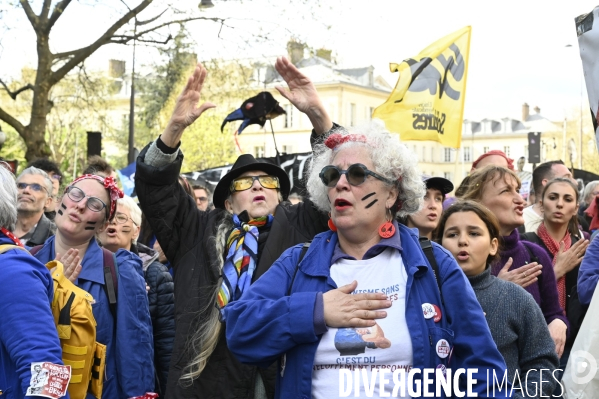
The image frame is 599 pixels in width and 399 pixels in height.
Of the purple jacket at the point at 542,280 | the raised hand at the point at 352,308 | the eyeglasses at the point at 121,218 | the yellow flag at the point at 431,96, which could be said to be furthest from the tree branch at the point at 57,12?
the raised hand at the point at 352,308

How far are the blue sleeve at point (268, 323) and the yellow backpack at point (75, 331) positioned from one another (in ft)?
3.07

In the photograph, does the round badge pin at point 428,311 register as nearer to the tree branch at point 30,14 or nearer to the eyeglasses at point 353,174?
the eyeglasses at point 353,174

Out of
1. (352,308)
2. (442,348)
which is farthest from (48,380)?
(442,348)

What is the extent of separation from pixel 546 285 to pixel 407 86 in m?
4.38

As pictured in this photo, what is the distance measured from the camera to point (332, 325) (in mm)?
3176

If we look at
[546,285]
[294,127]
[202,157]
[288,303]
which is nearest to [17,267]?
[288,303]

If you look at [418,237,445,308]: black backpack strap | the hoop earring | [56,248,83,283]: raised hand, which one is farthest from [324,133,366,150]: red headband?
[56,248,83,283]: raised hand

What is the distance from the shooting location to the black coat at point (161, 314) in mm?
5637

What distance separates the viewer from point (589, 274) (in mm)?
5242

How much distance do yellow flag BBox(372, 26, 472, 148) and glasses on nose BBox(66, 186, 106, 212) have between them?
14.5 feet

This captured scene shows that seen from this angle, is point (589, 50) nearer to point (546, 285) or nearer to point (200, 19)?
point (546, 285)

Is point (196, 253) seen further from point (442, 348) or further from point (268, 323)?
point (442, 348)

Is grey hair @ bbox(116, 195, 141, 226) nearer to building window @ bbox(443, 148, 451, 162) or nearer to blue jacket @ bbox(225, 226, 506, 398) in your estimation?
blue jacket @ bbox(225, 226, 506, 398)

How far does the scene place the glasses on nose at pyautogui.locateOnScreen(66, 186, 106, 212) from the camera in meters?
4.84
